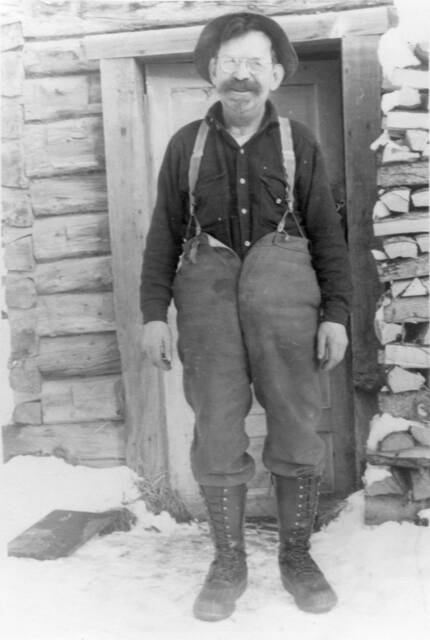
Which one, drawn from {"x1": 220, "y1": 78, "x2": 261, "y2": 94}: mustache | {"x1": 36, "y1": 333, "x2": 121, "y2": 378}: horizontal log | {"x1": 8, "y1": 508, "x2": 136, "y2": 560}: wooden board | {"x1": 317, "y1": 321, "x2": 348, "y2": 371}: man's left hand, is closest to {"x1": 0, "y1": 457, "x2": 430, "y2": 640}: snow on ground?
{"x1": 8, "y1": 508, "x2": 136, "y2": 560}: wooden board

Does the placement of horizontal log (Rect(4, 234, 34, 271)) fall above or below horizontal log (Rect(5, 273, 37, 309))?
above

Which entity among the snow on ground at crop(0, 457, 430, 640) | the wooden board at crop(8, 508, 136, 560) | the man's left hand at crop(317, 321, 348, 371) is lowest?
the snow on ground at crop(0, 457, 430, 640)

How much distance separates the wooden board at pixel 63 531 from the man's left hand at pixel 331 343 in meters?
1.32

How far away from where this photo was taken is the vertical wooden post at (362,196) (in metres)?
3.38

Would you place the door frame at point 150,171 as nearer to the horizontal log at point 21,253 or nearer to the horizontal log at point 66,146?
the horizontal log at point 66,146

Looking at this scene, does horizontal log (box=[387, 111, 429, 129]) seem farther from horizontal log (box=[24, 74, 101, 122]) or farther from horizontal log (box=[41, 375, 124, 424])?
horizontal log (box=[41, 375, 124, 424])

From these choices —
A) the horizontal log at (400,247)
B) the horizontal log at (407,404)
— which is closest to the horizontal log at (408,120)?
the horizontal log at (400,247)

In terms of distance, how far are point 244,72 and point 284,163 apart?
1.11 feet

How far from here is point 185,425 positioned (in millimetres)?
3791

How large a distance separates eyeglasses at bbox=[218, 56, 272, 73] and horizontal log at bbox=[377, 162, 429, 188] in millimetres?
741

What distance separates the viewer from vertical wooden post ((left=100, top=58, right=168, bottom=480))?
138 inches

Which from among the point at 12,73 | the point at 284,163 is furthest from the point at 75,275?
the point at 284,163

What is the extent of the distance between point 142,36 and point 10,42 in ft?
2.09

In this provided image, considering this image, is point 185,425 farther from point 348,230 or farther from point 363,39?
point 363,39
